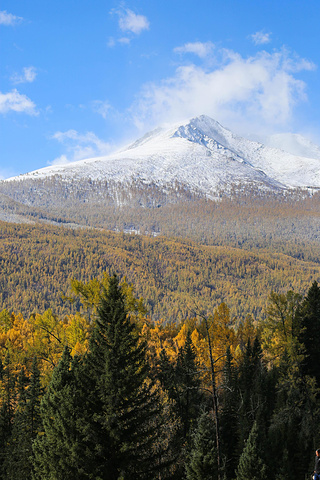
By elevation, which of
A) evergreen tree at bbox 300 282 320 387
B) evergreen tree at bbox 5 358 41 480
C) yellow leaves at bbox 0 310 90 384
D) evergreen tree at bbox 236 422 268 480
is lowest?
evergreen tree at bbox 236 422 268 480

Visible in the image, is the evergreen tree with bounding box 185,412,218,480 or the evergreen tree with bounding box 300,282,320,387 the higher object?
the evergreen tree with bounding box 300,282,320,387

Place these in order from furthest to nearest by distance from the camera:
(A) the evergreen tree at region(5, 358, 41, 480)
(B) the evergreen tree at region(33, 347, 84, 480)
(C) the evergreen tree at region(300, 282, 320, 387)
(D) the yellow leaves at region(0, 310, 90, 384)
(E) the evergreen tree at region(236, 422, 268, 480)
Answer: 1. (C) the evergreen tree at region(300, 282, 320, 387)
2. (D) the yellow leaves at region(0, 310, 90, 384)
3. (A) the evergreen tree at region(5, 358, 41, 480)
4. (E) the evergreen tree at region(236, 422, 268, 480)
5. (B) the evergreen tree at region(33, 347, 84, 480)

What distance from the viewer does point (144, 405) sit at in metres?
22.5

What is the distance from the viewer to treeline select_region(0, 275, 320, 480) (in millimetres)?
20797

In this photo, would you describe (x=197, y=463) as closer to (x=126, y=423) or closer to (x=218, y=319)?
(x=126, y=423)

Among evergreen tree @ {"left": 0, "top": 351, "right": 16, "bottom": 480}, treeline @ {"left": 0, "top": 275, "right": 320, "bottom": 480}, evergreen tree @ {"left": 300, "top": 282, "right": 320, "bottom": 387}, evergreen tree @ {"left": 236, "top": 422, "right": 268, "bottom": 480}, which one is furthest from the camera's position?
evergreen tree @ {"left": 0, "top": 351, "right": 16, "bottom": 480}

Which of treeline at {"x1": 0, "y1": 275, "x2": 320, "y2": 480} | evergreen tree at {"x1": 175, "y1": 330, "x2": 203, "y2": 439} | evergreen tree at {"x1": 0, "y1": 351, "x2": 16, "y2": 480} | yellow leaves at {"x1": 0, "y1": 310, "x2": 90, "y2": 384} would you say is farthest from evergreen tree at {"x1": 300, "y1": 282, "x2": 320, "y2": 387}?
evergreen tree at {"x1": 0, "y1": 351, "x2": 16, "y2": 480}

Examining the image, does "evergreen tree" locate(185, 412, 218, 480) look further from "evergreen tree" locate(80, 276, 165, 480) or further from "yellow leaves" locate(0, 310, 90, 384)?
"yellow leaves" locate(0, 310, 90, 384)

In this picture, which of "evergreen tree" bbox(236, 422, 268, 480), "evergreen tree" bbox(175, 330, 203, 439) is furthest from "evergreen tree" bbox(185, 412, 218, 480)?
"evergreen tree" bbox(175, 330, 203, 439)

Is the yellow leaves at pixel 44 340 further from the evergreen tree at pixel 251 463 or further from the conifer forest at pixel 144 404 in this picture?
the evergreen tree at pixel 251 463

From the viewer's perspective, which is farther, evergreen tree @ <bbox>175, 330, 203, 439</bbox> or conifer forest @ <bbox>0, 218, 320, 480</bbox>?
evergreen tree @ <bbox>175, 330, 203, 439</bbox>

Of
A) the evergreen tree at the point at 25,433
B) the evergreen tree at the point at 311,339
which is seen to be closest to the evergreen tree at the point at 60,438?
the evergreen tree at the point at 25,433

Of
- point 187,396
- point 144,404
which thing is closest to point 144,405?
point 144,404

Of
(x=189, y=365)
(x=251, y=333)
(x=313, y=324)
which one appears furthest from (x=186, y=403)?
(x=251, y=333)
